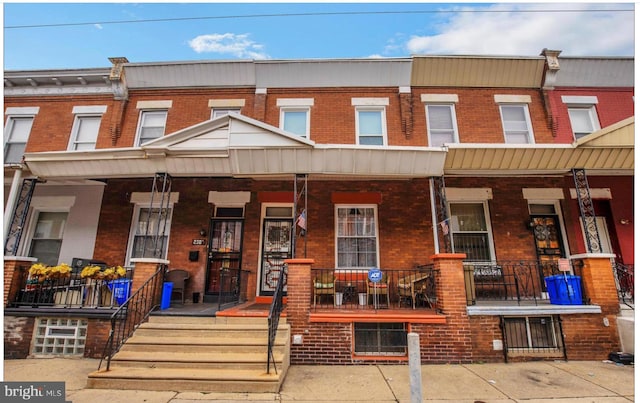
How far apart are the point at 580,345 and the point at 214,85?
11.6 meters

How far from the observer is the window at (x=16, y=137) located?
9.93 m

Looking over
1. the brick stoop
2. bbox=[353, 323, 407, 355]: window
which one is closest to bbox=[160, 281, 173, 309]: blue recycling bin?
the brick stoop

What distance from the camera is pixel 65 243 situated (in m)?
8.89

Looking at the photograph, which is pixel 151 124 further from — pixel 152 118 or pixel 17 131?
pixel 17 131

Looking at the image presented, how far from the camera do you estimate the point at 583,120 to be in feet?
32.5

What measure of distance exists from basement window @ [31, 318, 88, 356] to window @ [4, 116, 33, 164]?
21.2ft

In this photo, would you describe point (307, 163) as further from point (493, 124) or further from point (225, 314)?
point (493, 124)

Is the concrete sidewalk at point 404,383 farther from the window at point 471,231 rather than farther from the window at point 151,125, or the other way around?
the window at point 151,125

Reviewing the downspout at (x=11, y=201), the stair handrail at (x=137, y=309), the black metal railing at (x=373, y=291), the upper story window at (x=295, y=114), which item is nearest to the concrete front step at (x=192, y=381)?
the stair handrail at (x=137, y=309)

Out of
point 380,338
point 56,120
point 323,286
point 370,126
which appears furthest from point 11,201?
point 370,126

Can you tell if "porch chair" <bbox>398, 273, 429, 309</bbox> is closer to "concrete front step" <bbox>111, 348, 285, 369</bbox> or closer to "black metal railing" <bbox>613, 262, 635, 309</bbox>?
"concrete front step" <bbox>111, 348, 285, 369</bbox>

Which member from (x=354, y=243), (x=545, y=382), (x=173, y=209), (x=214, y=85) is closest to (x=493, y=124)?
(x=354, y=243)

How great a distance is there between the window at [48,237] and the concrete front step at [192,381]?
20.5 ft

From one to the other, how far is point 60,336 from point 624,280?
13.2m
